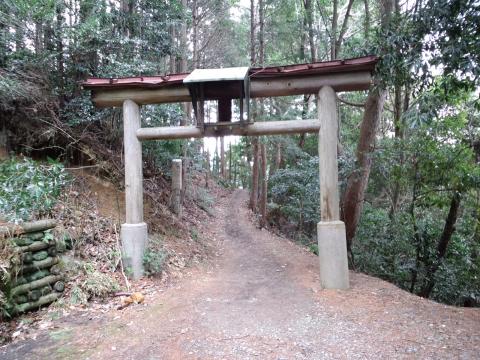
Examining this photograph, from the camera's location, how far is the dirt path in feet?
11.6

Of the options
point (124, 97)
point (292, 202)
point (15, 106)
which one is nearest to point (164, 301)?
point (124, 97)

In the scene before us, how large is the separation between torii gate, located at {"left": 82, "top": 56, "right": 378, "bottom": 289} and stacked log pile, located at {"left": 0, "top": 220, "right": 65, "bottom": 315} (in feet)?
4.21

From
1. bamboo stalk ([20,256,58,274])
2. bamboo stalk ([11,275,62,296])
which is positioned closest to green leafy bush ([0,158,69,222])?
bamboo stalk ([20,256,58,274])

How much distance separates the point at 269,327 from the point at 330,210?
7.89 feet

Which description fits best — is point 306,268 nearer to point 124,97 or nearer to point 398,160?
point 398,160

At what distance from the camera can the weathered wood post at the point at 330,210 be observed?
555 centimetres

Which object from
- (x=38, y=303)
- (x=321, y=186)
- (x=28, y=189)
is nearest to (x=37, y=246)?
(x=38, y=303)

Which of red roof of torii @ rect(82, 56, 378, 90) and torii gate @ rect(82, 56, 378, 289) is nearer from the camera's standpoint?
red roof of torii @ rect(82, 56, 378, 90)

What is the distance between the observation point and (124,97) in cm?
618

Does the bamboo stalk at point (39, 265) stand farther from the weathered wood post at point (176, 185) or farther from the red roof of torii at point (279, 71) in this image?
the weathered wood post at point (176, 185)

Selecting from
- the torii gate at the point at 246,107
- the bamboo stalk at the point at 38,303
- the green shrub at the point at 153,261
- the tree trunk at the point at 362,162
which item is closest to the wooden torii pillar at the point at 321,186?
the torii gate at the point at 246,107

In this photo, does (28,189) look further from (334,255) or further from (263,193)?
(263,193)

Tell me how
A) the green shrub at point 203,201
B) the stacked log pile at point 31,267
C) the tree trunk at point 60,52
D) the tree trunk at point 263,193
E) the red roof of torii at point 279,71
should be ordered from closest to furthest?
the stacked log pile at point 31,267 < the red roof of torii at point 279,71 < the tree trunk at point 60,52 < the tree trunk at point 263,193 < the green shrub at point 203,201

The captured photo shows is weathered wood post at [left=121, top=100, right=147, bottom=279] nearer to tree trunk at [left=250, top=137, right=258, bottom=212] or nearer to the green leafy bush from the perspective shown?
the green leafy bush
